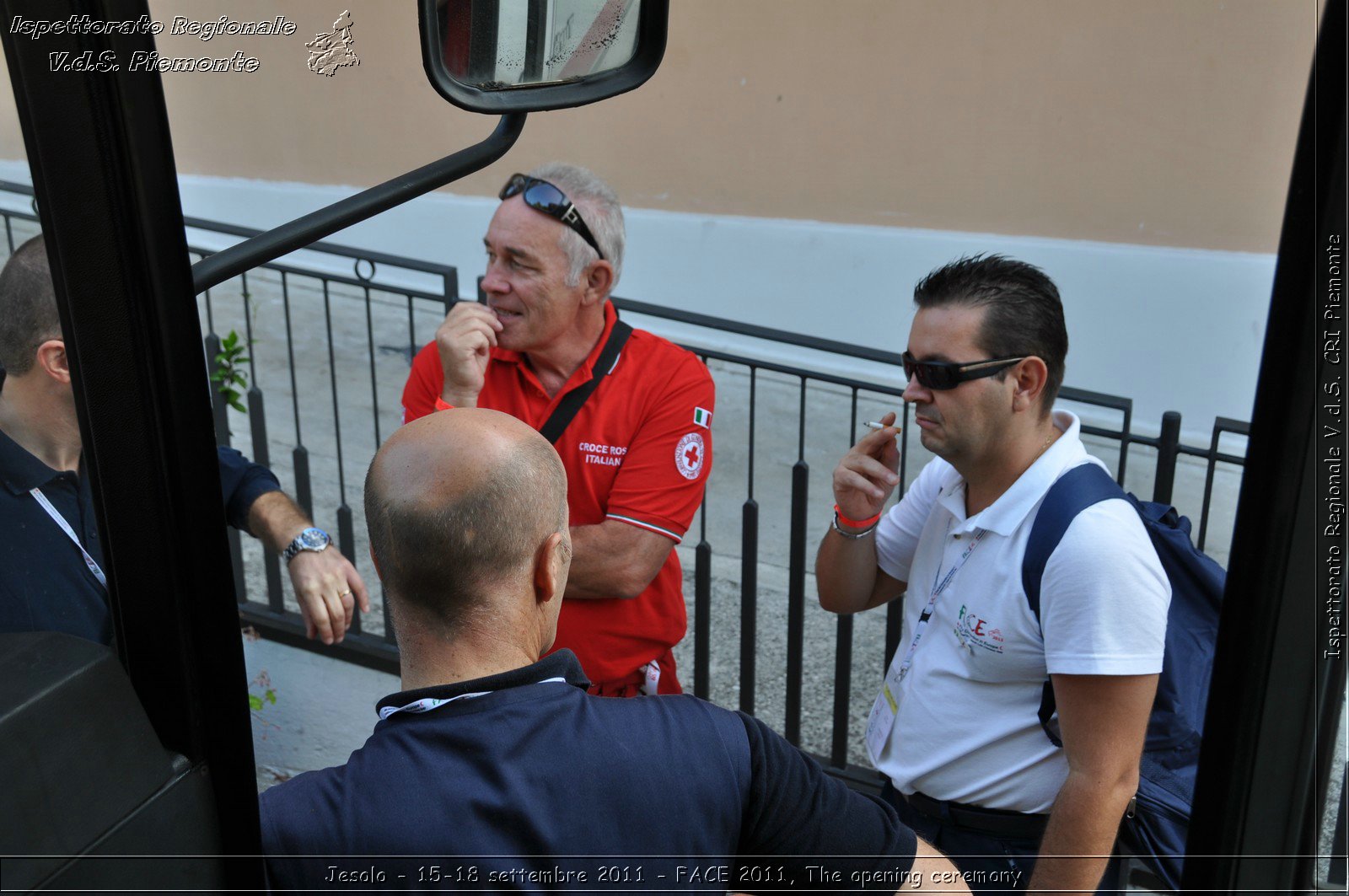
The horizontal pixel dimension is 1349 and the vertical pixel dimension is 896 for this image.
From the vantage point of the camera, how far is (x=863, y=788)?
11.9ft

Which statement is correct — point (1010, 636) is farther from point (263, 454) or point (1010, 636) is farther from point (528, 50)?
point (263, 454)

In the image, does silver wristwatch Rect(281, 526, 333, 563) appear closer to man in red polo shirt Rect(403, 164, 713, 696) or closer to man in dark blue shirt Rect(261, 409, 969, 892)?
man in red polo shirt Rect(403, 164, 713, 696)

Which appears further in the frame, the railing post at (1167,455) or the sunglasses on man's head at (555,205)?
the railing post at (1167,455)

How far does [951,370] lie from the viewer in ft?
6.96

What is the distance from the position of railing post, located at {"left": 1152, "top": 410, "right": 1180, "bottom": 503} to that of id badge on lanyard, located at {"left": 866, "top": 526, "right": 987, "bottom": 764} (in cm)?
117

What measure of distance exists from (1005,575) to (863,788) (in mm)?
1804

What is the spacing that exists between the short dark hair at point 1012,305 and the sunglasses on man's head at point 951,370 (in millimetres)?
15

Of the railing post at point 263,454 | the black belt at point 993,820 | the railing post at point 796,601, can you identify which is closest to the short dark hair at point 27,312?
the black belt at point 993,820

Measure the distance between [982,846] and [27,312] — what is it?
1.79 m

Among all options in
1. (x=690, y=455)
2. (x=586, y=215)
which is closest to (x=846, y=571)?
(x=690, y=455)

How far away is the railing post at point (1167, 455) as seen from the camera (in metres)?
3.12

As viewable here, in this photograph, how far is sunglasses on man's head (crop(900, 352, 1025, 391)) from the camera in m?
2.10

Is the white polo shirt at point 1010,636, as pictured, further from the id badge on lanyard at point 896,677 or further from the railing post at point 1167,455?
the railing post at point 1167,455

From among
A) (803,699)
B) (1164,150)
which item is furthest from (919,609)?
(1164,150)
